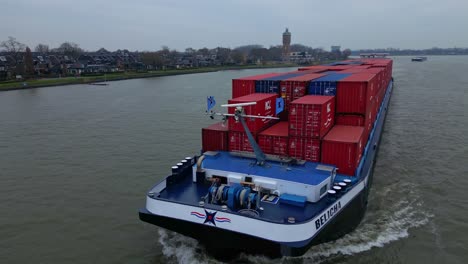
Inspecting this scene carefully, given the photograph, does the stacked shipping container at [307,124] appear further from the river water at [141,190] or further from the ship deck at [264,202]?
the river water at [141,190]

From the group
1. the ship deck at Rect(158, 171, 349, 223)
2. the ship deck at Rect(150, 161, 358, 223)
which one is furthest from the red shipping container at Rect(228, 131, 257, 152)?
the ship deck at Rect(158, 171, 349, 223)

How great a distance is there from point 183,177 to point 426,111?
34906 millimetres

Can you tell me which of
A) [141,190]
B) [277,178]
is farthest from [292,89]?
[141,190]

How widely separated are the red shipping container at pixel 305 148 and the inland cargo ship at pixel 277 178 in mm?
42

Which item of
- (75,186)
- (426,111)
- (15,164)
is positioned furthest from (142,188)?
(426,111)

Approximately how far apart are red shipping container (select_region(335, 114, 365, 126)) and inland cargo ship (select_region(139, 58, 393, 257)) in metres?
0.05

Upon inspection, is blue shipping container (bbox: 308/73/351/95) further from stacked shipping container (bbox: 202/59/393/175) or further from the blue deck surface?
the blue deck surface

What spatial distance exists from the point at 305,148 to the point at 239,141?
9.77ft

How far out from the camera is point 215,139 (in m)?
16.5

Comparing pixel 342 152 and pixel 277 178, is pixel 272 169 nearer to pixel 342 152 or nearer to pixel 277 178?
pixel 277 178

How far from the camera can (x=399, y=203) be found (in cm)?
1709

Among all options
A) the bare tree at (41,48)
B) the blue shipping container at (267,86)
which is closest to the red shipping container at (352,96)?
the blue shipping container at (267,86)

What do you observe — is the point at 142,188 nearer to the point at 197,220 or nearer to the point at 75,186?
the point at 75,186

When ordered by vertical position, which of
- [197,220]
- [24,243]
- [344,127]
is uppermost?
[344,127]
